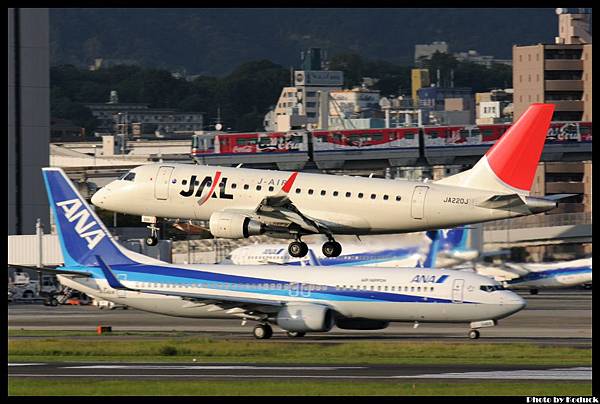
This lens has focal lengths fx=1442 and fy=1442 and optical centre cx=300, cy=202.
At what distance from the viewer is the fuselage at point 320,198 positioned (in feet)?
221

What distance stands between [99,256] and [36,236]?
54158 millimetres

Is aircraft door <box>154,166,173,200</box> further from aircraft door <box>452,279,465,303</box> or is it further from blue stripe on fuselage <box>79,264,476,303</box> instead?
aircraft door <box>452,279,465,303</box>

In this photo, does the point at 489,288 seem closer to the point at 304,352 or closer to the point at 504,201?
the point at 304,352

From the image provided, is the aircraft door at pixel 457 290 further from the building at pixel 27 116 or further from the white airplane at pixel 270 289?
the building at pixel 27 116

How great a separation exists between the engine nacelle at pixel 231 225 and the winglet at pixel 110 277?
1508 inches

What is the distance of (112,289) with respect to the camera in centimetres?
11219

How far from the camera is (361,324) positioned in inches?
4269

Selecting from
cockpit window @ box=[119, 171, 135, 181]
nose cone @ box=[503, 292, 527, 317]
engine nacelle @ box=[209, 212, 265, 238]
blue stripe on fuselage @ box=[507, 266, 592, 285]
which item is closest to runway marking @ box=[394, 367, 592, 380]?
engine nacelle @ box=[209, 212, 265, 238]

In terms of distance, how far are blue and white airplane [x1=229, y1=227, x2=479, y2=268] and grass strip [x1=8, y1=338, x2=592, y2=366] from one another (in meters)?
32.9

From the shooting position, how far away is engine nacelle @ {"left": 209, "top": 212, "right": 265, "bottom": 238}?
227ft

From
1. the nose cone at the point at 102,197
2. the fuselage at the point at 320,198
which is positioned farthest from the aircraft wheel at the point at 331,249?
the nose cone at the point at 102,197
